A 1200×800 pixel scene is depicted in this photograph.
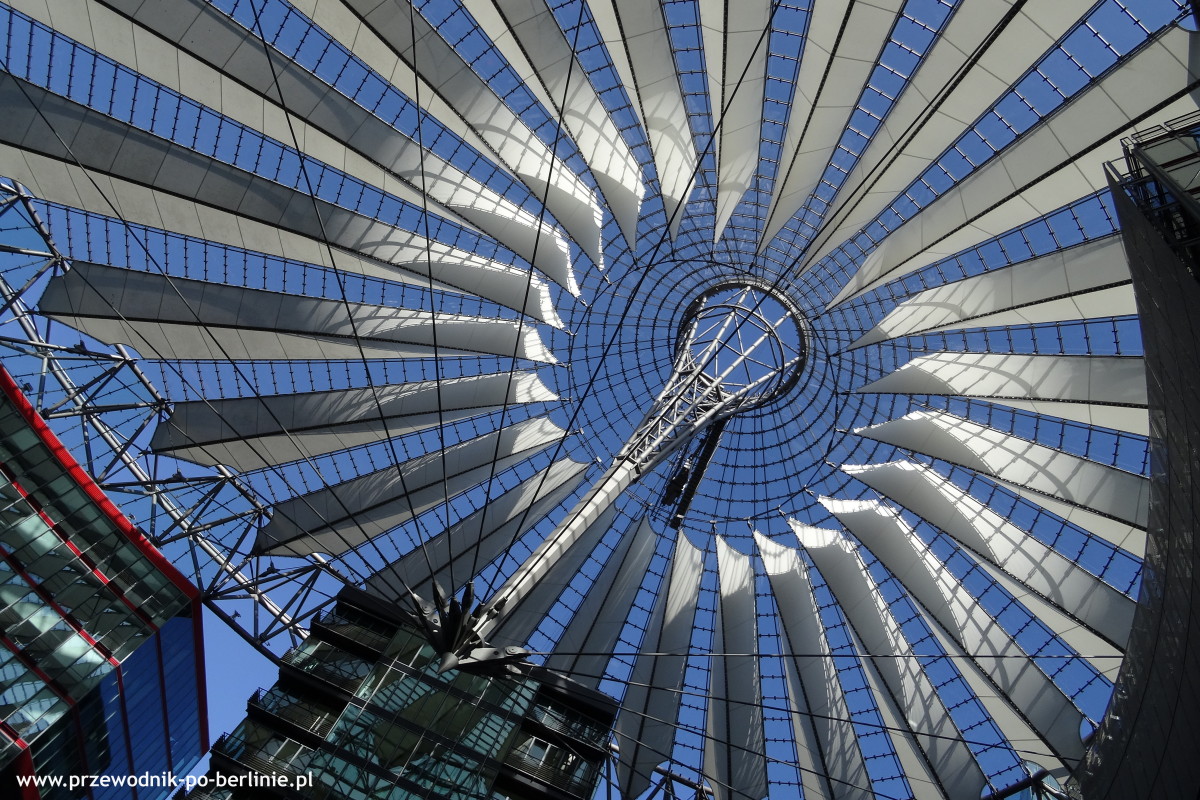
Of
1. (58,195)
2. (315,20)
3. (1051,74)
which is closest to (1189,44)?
(1051,74)

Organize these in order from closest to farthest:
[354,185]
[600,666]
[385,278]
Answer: [354,185], [385,278], [600,666]

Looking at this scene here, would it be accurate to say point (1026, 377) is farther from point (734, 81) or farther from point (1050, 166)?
point (734, 81)

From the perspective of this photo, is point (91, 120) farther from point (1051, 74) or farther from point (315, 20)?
point (1051, 74)

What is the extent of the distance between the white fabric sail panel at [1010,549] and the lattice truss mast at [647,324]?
108 millimetres

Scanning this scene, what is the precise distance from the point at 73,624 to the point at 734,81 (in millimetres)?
26887

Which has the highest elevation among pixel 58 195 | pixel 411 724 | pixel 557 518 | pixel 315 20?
pixel 315 20

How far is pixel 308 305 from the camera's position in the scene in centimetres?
2508

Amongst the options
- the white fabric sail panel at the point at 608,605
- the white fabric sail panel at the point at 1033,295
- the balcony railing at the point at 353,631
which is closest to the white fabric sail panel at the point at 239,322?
the white fabric sail panel at the point at 608,605

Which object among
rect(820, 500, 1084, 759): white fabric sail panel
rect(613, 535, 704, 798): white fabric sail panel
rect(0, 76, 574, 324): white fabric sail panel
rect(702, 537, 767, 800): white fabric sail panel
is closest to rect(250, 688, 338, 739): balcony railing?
rect(613, 535, 704, 798): white fabric sail panel

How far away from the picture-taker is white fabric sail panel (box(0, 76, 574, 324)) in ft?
64.6

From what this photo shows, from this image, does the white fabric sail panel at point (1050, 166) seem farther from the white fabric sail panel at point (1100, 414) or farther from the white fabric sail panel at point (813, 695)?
the white fabric sail panel at point (813, 695)

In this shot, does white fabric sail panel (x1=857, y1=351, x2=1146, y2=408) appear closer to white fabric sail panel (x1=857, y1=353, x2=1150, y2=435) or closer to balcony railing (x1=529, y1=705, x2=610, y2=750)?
white fabric sail panel (x1=857, y1=353, x2=1150, y2=435)

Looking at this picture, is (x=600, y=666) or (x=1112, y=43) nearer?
(x=1112, y=43)

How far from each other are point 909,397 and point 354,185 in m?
20.6
